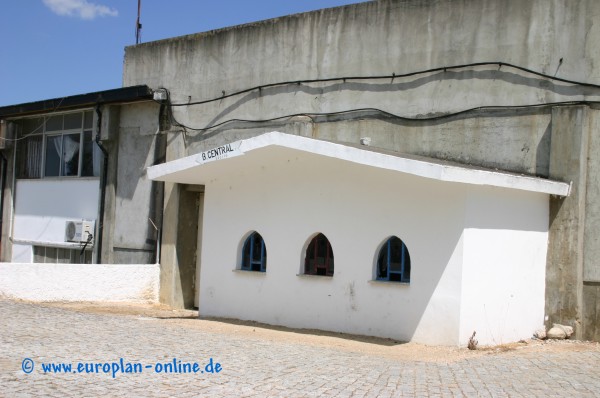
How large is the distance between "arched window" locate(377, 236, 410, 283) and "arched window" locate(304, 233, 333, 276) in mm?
1116

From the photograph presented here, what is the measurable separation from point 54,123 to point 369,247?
39.3ft

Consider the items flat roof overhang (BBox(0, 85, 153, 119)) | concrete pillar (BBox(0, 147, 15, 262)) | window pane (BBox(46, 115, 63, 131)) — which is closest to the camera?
flat roof overhang (BBox(0, 85, 153, 119))

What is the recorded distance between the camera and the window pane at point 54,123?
20.3m

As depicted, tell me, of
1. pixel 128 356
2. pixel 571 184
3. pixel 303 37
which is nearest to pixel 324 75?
pixel 303 37

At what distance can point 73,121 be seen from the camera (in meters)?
20.0

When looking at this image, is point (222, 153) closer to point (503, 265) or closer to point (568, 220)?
point (503, 265)

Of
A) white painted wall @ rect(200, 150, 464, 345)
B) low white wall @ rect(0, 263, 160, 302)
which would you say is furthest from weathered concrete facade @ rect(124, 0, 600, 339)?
white painted wall @ rect(200, 150, 464, 345)

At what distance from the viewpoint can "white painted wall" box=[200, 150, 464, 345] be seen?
11164 millimetres

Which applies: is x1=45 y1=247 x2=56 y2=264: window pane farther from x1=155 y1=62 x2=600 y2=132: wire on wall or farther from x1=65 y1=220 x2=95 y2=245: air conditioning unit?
x1=155 y1=62 x2=600 y2=132: wire on wall

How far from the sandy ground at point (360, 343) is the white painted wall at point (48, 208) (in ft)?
16.8

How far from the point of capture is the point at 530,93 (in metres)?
12.3

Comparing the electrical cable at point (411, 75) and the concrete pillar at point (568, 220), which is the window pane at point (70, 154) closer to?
the electrical cable at point (411, 75)

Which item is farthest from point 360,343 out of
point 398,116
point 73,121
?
point 73,121

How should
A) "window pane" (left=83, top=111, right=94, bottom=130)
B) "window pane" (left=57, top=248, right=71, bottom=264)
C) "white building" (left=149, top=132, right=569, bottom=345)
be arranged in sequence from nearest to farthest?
"white building" (left=149, top=132, right=569, bottom=345), "window pane" (left=83, top=111, right=94, bottom=130), "window pane" (left=57, top=248, right=71, bottom=264)
